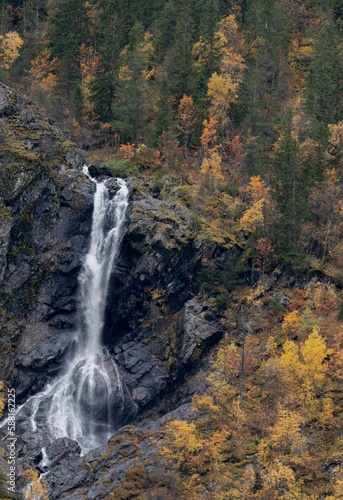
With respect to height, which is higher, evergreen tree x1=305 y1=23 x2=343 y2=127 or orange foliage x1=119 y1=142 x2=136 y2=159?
evergreen tree x1=305 y1=23 x2=343 y2=127

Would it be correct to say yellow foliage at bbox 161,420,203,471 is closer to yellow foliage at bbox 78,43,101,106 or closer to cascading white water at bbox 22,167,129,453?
cascading white water at bbox 22,167,129,453

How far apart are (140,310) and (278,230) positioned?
15584 mm

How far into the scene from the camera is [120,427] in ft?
137

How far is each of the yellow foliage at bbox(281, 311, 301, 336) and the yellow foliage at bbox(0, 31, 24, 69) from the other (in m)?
48.9

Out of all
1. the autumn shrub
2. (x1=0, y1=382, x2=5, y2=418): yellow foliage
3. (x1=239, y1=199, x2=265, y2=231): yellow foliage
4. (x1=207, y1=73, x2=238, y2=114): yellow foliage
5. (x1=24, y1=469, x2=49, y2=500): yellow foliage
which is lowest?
(x1=24, y1=469, x2=49, y2=500): yellow foliage

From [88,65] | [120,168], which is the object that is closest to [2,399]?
[120,168]

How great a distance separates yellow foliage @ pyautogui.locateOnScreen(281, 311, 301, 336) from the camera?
1556 inches

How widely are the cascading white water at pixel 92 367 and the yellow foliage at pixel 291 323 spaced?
15.6 metres

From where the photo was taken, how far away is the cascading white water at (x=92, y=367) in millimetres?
40406

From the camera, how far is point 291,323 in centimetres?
3953

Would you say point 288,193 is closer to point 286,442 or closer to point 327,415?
point 327,415

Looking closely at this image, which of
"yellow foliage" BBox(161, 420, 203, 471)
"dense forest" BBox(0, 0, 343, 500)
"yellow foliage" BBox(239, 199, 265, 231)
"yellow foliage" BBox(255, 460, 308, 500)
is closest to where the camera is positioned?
"yellow foliage" BBox(255, 460, 308, 500)

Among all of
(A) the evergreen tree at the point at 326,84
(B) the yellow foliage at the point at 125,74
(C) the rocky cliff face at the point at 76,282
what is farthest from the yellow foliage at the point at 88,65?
(A) the evergreen tree at the point at 326,84

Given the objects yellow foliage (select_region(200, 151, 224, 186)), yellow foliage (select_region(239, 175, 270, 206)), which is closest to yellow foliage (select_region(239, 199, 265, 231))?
yellow foliage (select_region(239, 175, 270, 206))
